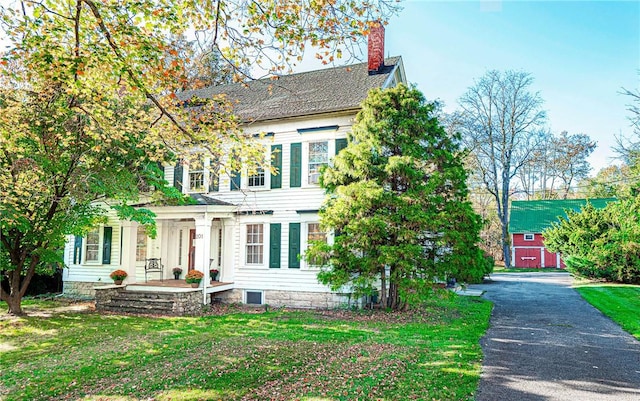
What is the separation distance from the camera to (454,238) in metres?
11.0

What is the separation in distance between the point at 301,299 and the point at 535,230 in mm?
27762

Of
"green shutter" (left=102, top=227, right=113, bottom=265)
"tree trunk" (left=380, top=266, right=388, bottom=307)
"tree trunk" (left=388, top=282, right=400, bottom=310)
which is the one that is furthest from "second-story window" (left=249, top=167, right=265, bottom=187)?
→ "green shutter" (left=102, top=227, right=113, bottom=265)

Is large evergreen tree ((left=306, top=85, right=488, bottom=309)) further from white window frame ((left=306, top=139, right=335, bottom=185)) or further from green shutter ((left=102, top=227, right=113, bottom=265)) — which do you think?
green shutter ((left=102, top=227, right=113, bottom=265))

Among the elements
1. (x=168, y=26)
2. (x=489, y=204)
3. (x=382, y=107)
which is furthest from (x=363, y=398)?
(x=489, y=204)

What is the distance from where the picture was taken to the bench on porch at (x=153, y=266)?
15562 mm

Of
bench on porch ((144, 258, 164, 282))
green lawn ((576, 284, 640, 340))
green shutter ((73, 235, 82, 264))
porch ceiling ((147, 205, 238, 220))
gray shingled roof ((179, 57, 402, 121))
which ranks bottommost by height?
green lawn ((576, 284, 640, 340))

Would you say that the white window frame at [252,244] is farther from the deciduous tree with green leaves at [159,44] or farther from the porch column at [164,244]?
the deciduous tree with green leaves at [159,44]

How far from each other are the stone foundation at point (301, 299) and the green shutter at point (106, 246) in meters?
5.52

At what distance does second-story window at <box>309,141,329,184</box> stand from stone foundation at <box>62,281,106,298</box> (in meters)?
9.29

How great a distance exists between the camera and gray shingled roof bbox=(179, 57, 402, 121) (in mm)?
13828

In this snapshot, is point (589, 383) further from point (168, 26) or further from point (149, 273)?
point (149, 273)

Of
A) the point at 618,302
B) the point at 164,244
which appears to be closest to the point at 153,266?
the point at 164,244

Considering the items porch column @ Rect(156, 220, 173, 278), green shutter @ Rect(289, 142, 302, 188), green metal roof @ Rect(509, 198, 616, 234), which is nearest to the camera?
green shutter @ Rect(289, 142, 302, 188)

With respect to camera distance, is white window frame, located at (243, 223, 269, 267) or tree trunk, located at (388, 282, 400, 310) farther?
white window frame, located at (243, 223, 269, 267)
